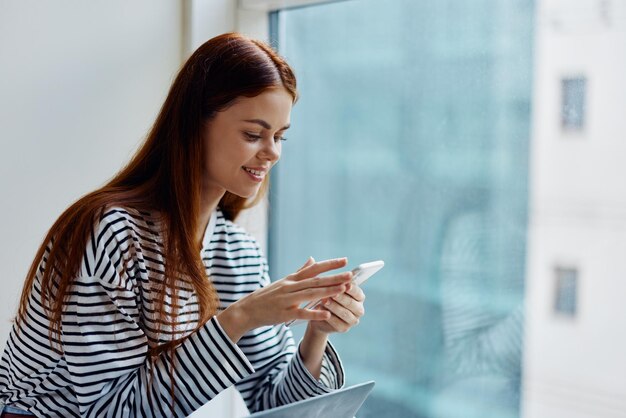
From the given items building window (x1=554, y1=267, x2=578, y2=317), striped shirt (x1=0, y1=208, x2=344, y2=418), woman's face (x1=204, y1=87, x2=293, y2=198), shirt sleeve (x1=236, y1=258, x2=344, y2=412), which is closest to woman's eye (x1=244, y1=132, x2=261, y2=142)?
woman's face (x1=204, y1=87, x2=293, y2=198)

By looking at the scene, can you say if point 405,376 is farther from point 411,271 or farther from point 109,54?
point 109,54

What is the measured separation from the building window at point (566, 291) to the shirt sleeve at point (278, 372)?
0.37 m

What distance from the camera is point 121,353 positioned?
1.16 meters

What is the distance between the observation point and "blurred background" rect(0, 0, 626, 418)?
131 centimetres

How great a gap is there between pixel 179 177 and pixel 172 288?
0.17m

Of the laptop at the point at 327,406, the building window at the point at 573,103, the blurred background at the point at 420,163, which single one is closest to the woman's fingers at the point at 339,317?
the laptop at the point at 327,406

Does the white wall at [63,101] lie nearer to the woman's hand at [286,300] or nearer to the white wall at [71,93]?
the white wall at [71,93]

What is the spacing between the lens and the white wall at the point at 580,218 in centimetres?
127

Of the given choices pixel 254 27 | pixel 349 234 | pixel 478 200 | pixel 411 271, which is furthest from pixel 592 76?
pixel 254 27

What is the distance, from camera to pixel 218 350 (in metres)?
1.14

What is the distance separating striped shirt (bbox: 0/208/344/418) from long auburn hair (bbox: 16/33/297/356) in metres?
0.02

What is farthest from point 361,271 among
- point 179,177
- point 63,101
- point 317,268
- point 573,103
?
point 63,101

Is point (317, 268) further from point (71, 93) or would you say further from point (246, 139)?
point (71, 93)

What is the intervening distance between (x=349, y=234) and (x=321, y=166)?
6.7 inches
